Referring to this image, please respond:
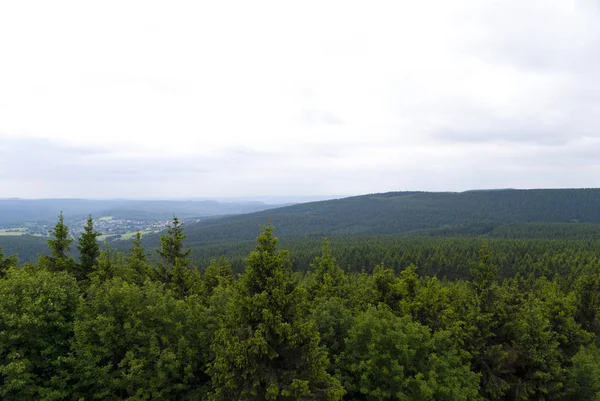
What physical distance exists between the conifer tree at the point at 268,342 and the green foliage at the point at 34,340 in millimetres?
9149

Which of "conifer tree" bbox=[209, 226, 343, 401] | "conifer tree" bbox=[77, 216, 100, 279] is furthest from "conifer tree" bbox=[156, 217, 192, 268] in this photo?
"conifer tree" bbox=[209, 226, 343, 401]

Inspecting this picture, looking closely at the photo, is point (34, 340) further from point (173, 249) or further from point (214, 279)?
point (214, 279)

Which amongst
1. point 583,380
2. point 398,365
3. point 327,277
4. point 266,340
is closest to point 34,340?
point 266,340

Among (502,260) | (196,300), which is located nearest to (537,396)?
(196,300)

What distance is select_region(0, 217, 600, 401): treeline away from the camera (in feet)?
57.2

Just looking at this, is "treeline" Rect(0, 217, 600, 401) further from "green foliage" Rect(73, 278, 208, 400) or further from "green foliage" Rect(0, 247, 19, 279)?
"green foliage" Rect(0, 247, 19, 279)

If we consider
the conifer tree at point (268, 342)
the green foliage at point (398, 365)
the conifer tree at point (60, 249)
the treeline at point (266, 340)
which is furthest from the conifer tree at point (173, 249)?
the green foliage at point (398, 365)

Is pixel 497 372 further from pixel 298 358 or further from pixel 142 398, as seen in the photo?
pixel 142 398

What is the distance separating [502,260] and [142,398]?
123 m

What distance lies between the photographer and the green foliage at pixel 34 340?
1666cm

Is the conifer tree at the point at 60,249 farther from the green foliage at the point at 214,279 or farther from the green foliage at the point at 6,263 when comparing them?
the green foliage at the point at 214,279

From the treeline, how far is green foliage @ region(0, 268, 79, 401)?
0.28ft

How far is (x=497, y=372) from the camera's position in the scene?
2764 cm

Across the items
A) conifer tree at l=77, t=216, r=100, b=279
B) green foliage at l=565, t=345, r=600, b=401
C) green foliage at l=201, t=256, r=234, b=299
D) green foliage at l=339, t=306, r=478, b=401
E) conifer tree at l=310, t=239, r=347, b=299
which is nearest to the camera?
green foliage at l=339, t=306, r=478, b=401
